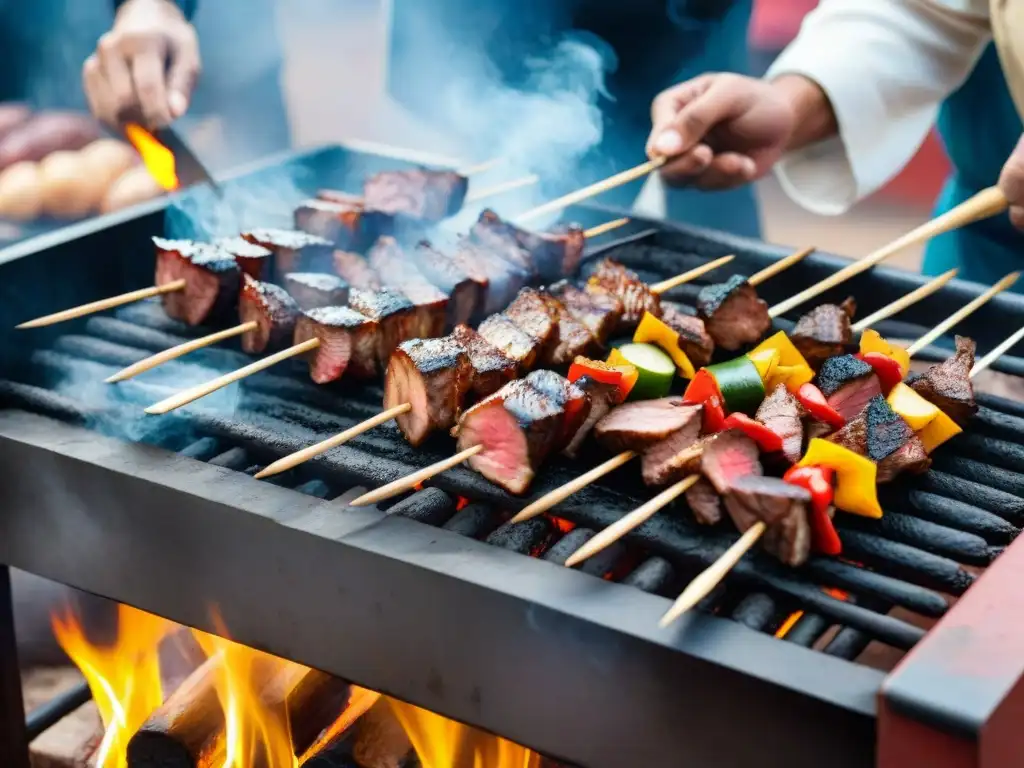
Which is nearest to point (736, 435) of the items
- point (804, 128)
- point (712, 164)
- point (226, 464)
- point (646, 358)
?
point (646, 358)

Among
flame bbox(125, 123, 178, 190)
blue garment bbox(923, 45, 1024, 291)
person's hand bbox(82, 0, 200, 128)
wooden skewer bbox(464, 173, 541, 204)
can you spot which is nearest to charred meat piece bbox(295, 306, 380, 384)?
wooden skewer bbox(464, 173, 541, 204)

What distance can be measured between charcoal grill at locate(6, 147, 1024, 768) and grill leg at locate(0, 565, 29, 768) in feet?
0.04

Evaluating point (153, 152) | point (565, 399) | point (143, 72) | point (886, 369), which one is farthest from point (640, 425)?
point (143, 72)

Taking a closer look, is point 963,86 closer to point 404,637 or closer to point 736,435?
point 736,435

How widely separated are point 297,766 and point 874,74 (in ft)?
10.1

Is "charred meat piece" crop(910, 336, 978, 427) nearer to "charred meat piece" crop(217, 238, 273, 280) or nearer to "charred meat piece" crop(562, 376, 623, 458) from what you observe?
"charred meat piece" crop(562, 376, 623, 458)

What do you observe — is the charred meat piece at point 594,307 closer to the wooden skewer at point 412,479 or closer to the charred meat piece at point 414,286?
the charred meat piece at point 414,286

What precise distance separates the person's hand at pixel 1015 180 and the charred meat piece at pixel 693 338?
951 mm

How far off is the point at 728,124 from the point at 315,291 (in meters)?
1.70

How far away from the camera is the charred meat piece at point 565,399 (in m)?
2.19

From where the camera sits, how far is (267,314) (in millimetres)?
2678

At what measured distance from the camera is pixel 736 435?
211 centimetres

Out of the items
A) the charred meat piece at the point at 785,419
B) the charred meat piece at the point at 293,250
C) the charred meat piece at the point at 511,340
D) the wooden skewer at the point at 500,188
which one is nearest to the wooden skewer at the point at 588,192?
the wooden skewer at the point at 500,188

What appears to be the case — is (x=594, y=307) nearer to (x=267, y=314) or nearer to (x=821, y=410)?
(x=821, y=410)
